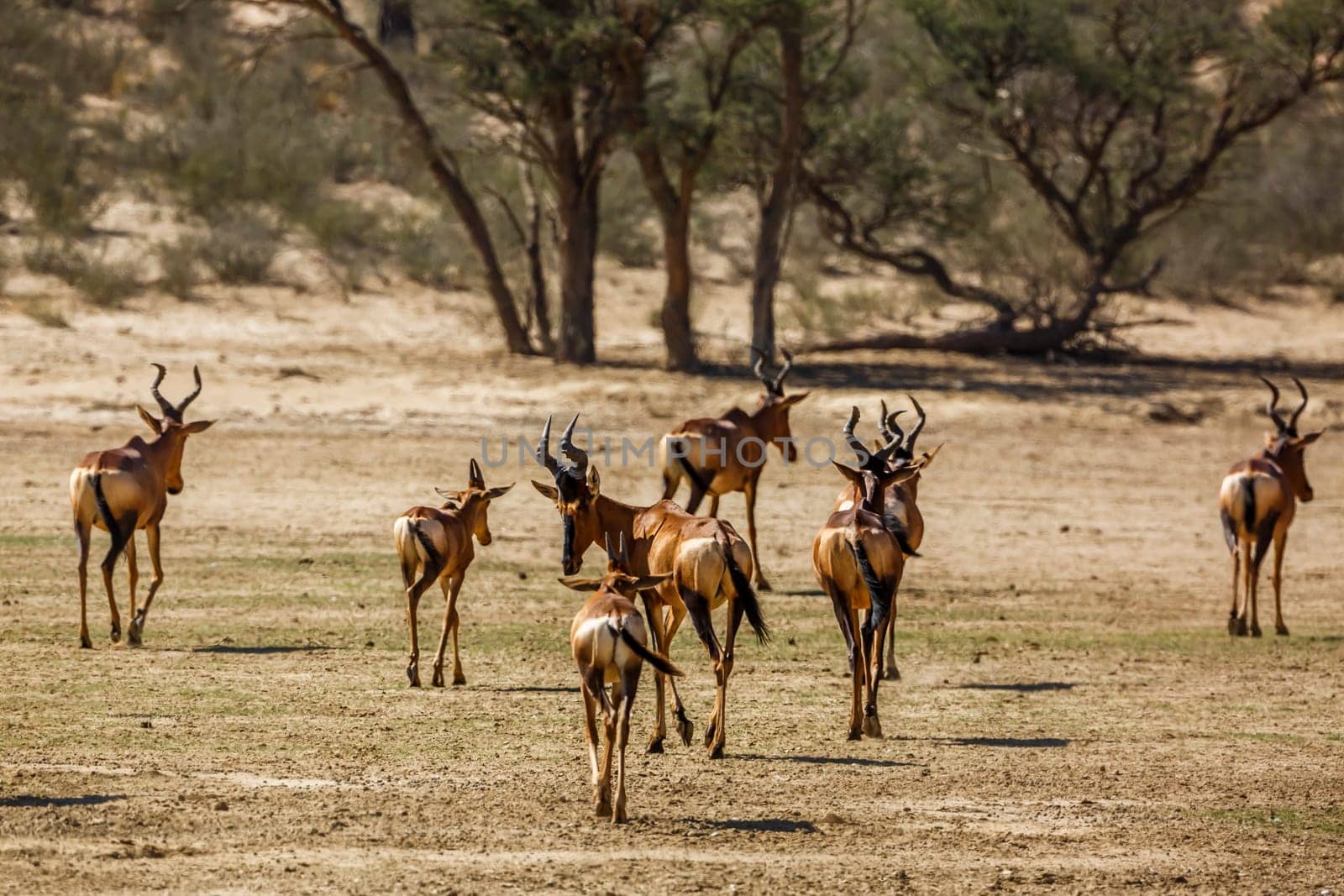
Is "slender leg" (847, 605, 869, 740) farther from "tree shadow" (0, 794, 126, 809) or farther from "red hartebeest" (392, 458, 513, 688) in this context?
"tree shadow" (0, 794, 126, 809)

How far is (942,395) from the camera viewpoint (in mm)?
26672

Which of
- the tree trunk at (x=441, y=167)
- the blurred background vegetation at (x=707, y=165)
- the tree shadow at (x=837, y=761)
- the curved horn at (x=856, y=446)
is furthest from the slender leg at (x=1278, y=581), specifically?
the tree trunk at (x=441, y=167)

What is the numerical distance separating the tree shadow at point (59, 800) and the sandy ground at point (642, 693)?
0.02 metres

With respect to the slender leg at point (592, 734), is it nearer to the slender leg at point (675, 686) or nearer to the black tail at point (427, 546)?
the slender leg at point (675, 686)

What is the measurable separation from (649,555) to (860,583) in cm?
133

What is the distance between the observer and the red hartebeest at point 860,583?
10.9 metres

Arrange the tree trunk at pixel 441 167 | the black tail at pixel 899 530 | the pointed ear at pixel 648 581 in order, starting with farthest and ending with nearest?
the tree trunk at pixel 441 167 < the black tail at pixel 899 530 < the pointed ear at pixel 648 581

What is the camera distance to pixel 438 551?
11.7 m

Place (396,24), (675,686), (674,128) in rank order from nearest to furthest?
(675,686)
(674,128)
(396,24)

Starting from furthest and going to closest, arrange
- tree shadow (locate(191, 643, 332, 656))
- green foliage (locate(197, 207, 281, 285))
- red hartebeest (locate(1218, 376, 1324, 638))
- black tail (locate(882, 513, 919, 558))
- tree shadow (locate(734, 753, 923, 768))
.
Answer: green foliage (locate(197, 207, 281, 285)) < red hartebeest (locate(1218, 376, 1324, 638)) < tree shadow (locate(191, 643, 332, 656)) < black tail (locate(882, 513, 919, 558)) < tree shadow (locate(734, 753, 923, 768))

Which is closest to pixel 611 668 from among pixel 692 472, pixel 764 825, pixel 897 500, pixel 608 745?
pixel 608 745

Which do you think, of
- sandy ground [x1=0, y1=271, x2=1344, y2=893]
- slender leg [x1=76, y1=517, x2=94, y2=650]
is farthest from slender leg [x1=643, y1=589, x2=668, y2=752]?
slender leg [x1=76, y1=517, x2=94, y2=650]

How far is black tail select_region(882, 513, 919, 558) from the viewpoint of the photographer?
40.0 ft

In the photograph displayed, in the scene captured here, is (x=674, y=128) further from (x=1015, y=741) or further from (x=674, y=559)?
(x=1015, y=741)
